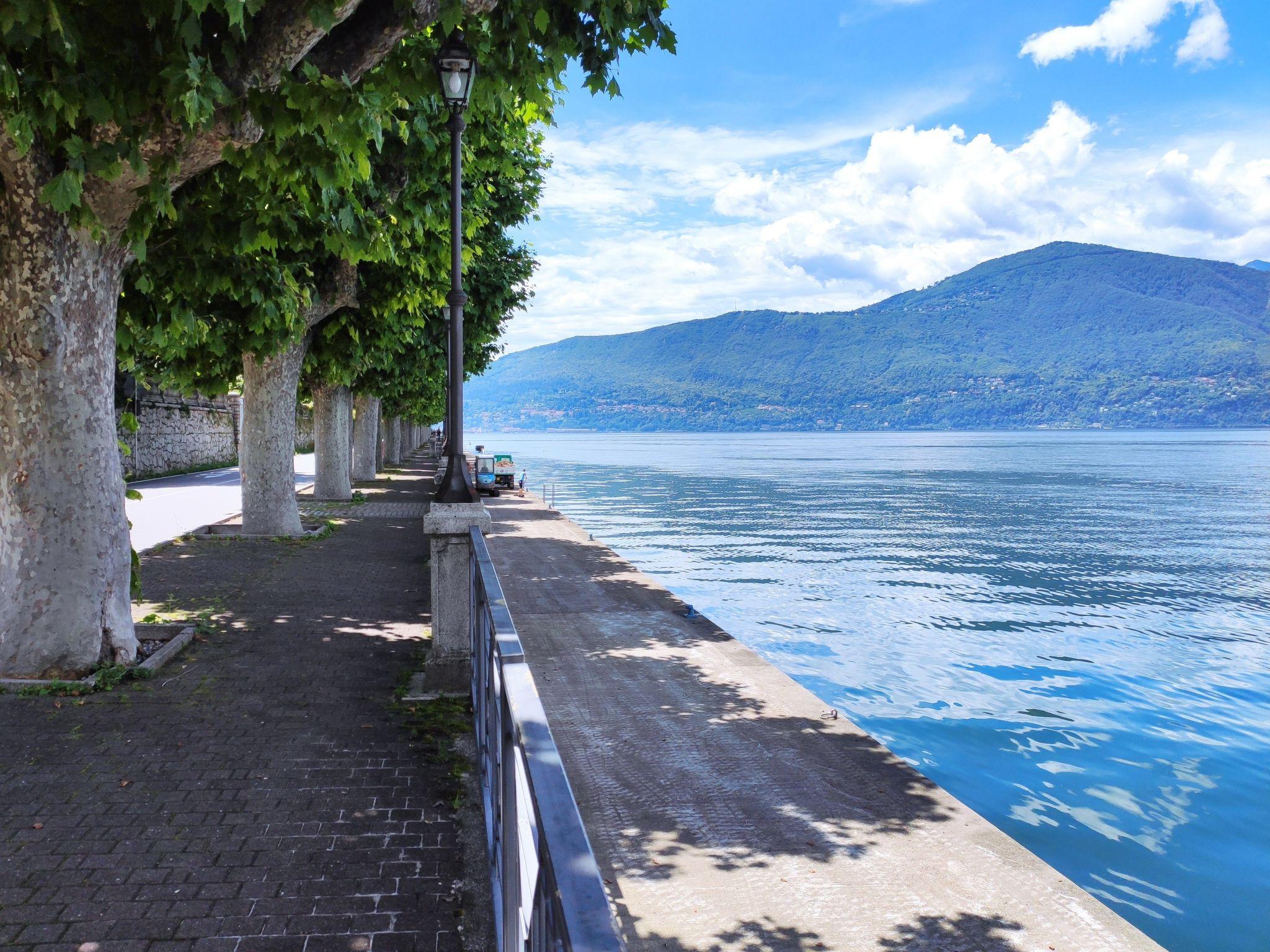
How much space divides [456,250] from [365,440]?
2959 centimetres

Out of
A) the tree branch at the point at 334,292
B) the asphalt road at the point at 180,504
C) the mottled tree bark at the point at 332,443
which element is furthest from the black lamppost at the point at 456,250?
the mottled tree bark at the point at 332,443

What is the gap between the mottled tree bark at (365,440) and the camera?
35.8 m

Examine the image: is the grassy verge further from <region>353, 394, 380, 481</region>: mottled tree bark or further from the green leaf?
<region>353, 394, 380, 481</region>: mottled tree bark

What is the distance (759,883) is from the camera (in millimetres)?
5086

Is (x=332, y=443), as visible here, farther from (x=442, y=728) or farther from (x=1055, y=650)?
(x=442, y=728)

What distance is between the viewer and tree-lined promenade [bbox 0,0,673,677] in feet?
18.9

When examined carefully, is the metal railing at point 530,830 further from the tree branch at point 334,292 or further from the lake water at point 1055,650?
the tree branch at point 334,292

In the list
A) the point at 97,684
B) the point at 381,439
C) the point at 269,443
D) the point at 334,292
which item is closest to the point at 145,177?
the point at 97,684

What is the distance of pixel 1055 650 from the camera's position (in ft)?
57.3

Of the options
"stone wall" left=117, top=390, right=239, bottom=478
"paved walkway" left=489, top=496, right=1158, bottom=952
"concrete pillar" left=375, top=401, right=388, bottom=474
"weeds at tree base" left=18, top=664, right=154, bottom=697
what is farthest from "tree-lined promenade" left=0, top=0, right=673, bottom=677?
"concrete pillar" left=375, top=401, right=388, bottom=474

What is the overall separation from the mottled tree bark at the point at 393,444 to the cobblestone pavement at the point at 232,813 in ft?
134

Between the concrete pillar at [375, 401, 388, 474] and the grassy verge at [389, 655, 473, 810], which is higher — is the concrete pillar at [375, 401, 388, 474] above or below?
above

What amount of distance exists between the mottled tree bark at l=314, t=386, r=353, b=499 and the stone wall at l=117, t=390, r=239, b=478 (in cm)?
659

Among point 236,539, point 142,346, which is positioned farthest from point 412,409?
point 142,346
